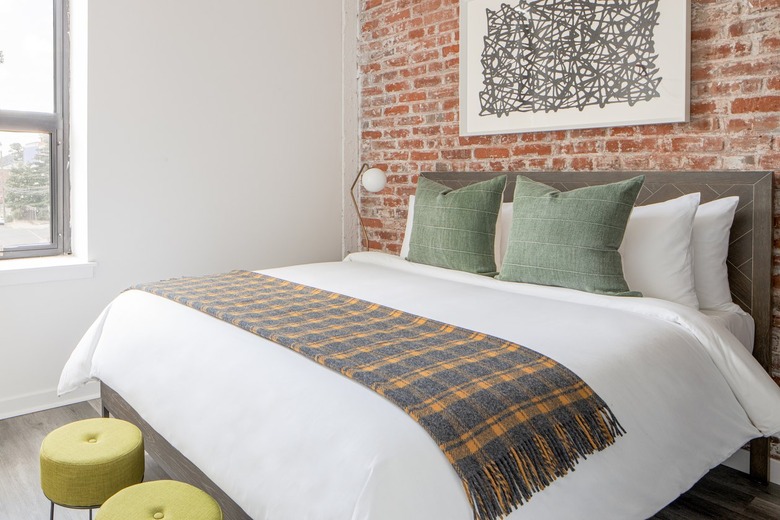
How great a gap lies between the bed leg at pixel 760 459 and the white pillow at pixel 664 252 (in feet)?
1.98

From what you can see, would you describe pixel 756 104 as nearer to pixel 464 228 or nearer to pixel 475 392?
pixel 464 228

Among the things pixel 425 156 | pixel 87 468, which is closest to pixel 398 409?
pixel 87 468

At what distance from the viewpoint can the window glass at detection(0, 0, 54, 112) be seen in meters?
3.36

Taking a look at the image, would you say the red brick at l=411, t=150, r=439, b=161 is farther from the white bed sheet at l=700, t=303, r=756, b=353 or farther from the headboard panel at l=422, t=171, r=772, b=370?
the white bed sheet at l=700, t=303, r=756, b=353

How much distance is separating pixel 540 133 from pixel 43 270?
2.64 m

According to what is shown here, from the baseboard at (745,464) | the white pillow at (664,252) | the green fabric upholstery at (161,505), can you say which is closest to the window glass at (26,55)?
the green fabric upholstery at (161,505)

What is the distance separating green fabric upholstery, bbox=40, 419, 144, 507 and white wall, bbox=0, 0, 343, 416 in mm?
1605

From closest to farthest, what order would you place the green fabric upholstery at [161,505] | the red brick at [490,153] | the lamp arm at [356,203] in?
the green fabric upholstery at [161,505] < the red brick at [490,153] < the lamp arm at [356,203]

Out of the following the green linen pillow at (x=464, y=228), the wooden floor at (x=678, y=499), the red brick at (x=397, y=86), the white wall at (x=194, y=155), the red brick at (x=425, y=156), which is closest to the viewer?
the wooden floor at (x=678, y=499)

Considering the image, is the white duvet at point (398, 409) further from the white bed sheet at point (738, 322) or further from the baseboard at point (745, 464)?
the baseboard at point (745, 464)

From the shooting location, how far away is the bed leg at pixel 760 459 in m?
2.52

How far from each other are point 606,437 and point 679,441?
15.8 inches

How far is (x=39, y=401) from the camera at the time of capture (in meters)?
3.31

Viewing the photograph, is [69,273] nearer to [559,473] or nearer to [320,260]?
[320,260]
